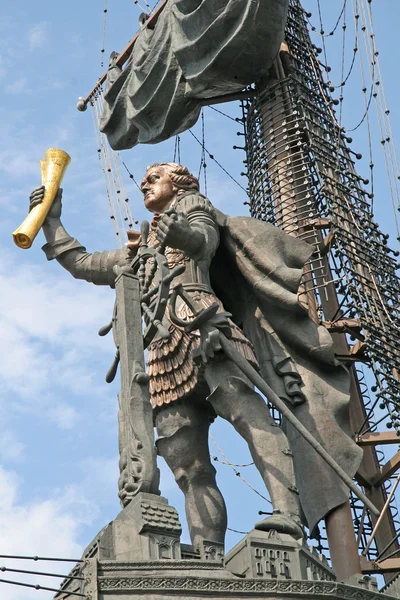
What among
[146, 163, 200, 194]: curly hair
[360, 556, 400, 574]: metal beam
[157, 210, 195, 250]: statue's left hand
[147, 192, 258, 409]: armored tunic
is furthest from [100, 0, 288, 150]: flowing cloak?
[360, 556, 400, 574]: metal beam

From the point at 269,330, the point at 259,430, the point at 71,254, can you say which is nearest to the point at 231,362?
the point at 259,430

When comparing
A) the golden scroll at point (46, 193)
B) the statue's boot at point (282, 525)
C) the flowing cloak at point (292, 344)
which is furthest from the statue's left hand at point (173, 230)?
the statue's boot at point (282, 525)

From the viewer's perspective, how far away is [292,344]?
11.8 m

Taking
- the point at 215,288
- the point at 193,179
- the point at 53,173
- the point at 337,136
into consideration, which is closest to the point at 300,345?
the point at 215,288

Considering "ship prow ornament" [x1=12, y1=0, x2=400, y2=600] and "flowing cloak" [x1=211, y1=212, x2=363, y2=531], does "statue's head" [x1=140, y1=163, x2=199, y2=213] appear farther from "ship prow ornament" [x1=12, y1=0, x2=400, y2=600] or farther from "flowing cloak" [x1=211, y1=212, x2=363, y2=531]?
"flowing cloak" [x1=211, y1=212, x2=363, y2=531]

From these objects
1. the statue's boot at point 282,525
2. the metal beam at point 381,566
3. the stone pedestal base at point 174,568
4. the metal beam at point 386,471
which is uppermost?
the metal beam at point 386,471

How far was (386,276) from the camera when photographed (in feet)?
45.3

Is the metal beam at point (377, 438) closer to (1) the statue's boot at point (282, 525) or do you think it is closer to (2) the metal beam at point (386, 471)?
(2) the metal beam at point (386, 471)

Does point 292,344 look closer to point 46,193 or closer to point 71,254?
point 71,254

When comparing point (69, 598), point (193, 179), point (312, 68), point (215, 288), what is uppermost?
point (312, 68)

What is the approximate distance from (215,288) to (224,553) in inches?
115

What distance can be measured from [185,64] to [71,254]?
262 centimetres

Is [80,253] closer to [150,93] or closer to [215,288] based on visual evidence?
[215,288]

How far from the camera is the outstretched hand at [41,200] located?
1230 cm
